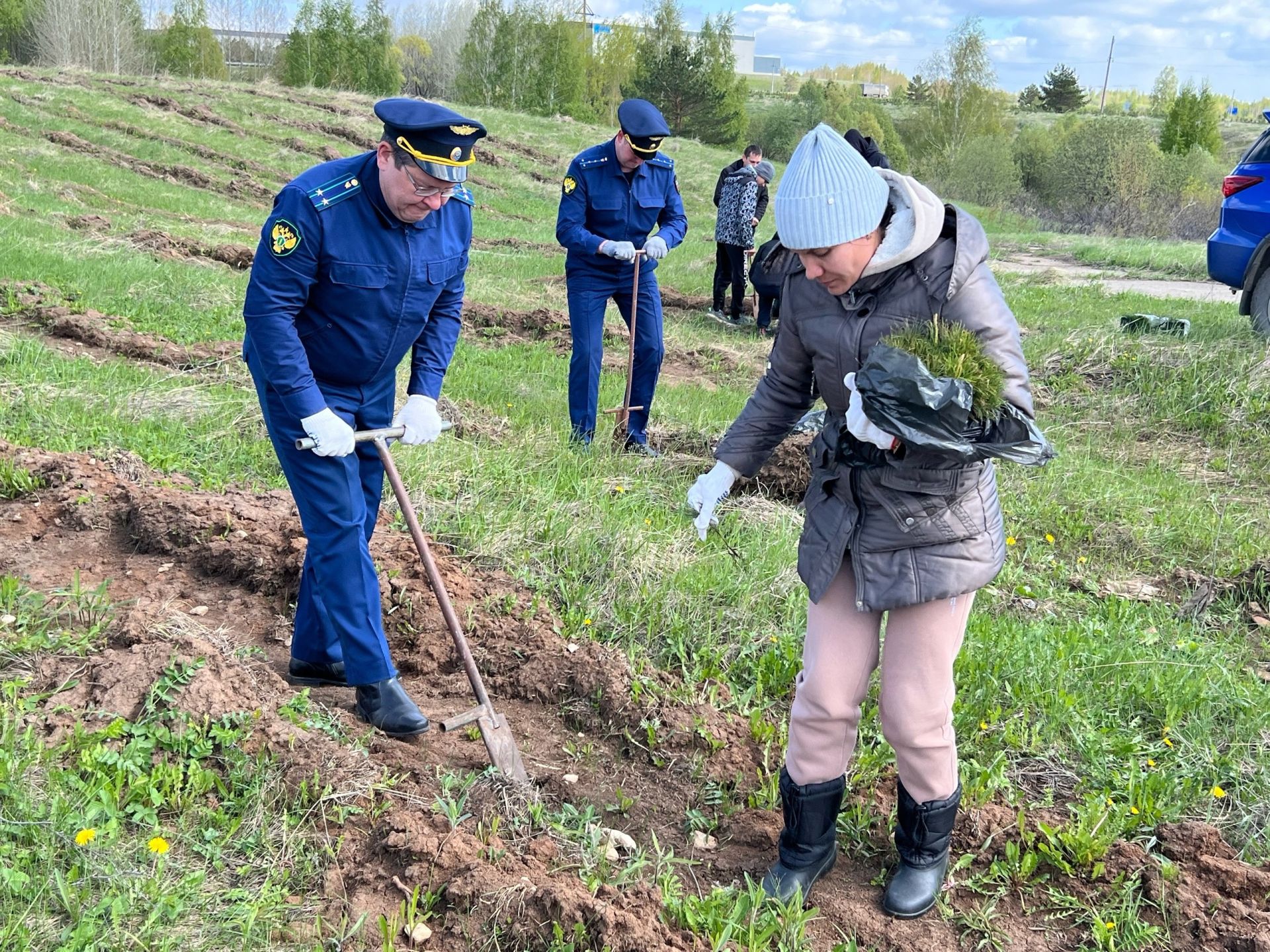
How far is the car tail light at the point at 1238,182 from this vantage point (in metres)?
8.38

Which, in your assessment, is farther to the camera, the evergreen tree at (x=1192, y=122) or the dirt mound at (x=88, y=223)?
the evergreen tree at (x=1192, y=122)

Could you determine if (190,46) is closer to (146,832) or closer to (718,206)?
(718,206)

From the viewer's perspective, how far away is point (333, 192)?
3131mm

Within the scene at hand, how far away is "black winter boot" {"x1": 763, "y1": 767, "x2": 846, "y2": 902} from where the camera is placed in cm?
272

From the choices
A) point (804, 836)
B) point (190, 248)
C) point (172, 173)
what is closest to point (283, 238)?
point (804, 836)

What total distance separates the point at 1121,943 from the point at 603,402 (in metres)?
5.30

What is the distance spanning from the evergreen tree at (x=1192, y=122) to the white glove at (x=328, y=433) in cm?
4101

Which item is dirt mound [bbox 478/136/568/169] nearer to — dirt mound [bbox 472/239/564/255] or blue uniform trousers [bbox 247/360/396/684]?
dirt mound [bbox 472/239/564/255]

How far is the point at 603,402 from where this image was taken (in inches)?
296

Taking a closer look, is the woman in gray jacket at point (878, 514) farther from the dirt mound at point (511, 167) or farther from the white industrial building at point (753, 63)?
the white industrial building at point (753, 63)

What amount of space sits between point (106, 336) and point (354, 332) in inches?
201

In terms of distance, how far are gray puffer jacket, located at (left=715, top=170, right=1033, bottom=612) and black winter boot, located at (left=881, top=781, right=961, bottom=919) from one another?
1.94ft

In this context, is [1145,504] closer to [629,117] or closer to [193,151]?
[629,117]

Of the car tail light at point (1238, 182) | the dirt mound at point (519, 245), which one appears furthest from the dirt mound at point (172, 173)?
the car tail light at point (1238, 182)
